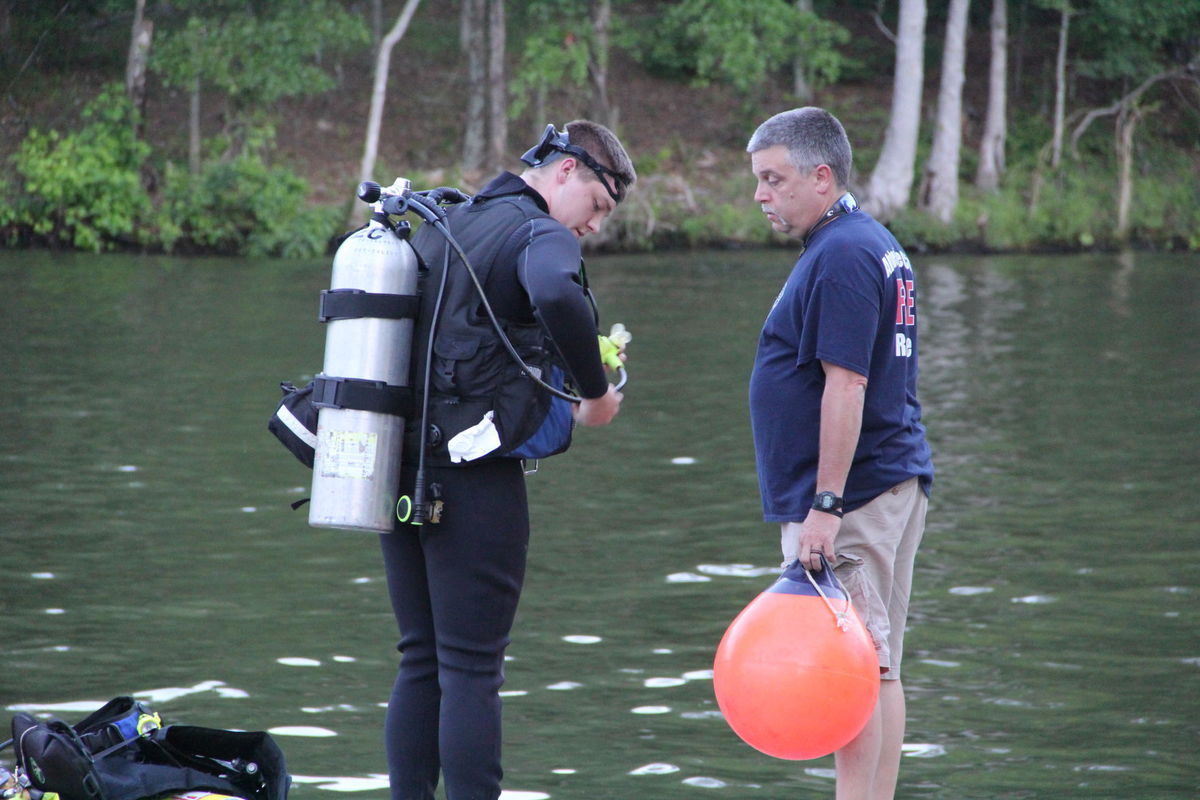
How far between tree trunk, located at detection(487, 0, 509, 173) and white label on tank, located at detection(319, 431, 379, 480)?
29.3 m

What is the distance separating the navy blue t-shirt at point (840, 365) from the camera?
3.89 metres

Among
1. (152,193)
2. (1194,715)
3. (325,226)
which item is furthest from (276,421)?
(152,193)

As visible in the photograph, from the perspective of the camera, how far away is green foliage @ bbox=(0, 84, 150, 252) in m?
28.4

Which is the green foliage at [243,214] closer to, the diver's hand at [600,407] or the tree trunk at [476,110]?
the tree trunk at [476,110]

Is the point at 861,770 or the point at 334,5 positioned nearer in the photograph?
the point at 861,770

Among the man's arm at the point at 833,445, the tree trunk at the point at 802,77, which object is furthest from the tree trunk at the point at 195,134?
the man's arm at the point at 833,445

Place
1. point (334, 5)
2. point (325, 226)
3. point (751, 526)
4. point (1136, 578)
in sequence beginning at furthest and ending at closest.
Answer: point (334, 5) < point (325, 226) < point (751, 526) < point (1136, 578)

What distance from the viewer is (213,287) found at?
22469mm

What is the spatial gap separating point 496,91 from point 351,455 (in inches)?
1182

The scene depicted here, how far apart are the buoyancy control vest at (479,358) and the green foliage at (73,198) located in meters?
25.8

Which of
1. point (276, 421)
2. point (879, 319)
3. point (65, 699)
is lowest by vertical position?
point (65, 699)

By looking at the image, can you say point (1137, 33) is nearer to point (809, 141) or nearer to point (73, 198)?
point (73, 198)

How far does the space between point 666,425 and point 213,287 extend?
40.4 ft

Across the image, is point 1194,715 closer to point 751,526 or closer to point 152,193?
point 751,526
